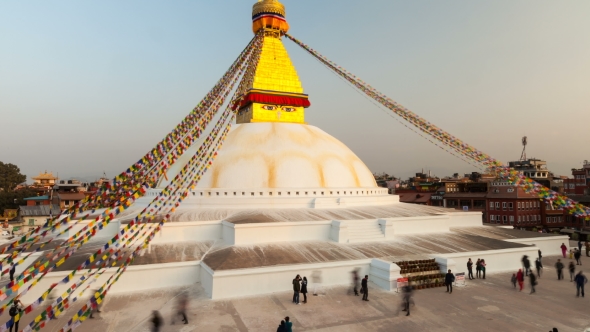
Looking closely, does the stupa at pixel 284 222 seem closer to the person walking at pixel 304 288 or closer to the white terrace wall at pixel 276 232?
the white terrace wall at pixel 276 232

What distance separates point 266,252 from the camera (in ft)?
29.8

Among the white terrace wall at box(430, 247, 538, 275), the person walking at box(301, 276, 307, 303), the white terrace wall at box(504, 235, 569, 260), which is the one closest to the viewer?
the person walking at box(301, 276, 307, 303)

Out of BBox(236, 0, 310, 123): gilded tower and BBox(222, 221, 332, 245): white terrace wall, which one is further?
BBox(236, 0, 310, 123): gilded tower

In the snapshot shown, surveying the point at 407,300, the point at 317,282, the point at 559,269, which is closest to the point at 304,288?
the point at 317,282

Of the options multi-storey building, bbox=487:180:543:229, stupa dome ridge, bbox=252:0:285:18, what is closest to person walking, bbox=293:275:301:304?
stupa dome ridge, bbox=252:0:285:18

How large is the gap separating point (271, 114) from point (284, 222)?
664 cm

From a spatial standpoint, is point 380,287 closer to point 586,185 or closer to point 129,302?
point 129,302

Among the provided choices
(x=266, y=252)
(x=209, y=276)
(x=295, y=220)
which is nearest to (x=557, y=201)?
(x=295, y=220)

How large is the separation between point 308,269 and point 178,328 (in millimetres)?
3136

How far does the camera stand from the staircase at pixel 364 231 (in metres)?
10.4

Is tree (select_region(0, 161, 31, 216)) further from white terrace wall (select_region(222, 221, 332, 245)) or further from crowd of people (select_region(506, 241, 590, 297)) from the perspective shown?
crowd of people (select_region(506, 241, 590, 297))

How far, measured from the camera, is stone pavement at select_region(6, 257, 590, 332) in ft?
20.1

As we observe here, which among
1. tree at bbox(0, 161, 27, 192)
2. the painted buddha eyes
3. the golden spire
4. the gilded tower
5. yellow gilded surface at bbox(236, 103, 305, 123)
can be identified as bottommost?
tree at bbox(0, 161, 27, 192)

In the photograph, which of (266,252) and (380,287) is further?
(266,252)
